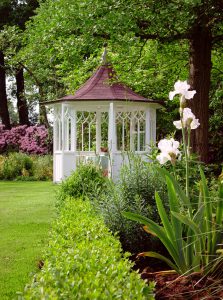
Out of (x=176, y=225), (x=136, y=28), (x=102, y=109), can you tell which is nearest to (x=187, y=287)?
(x=176, y=225)

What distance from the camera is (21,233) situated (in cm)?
724

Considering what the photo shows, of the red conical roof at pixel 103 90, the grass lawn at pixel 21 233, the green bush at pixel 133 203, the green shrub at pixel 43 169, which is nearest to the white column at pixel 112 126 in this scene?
the red conical roof at pixel 103 90

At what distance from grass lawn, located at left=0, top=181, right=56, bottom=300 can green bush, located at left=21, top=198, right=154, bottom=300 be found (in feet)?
2.58

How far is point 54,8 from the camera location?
11.3m

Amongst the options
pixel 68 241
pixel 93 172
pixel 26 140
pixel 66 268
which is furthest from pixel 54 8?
pixel 26 140

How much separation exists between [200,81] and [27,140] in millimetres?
12471

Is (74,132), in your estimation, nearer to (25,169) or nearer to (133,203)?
(25,169)

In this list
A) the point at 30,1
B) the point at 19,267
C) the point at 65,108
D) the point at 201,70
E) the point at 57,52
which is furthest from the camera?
the point at 30,1

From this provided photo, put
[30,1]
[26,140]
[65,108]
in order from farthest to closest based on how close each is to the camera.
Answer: [30,1], [26,140], [65,108]

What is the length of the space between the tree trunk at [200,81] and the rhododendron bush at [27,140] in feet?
38.4

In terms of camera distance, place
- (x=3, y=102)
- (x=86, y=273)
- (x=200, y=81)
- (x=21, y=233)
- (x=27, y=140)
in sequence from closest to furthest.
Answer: (x=86, y=273) < (x=21, y=233) < (x=200, y=81) < (x=27, y=140) < (x=3, y=102)

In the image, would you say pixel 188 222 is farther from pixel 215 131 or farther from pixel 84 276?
pixel 215 131

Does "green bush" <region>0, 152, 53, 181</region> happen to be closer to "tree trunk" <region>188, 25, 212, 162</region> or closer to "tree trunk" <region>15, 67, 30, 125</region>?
"tree trunk" <region>188, 25, 212, 162</region>

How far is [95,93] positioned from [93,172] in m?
6.00
